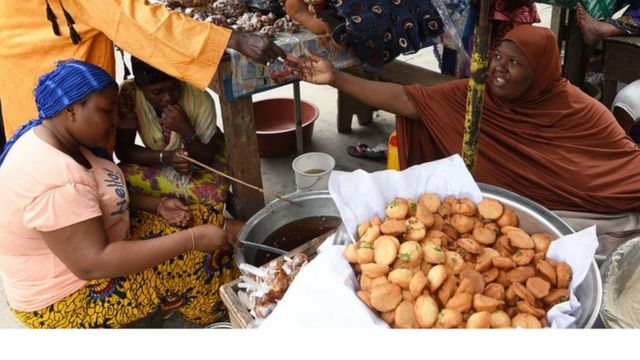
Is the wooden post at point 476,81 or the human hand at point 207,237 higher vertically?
the wooden post at point 476,81

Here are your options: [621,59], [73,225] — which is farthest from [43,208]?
[621,59]

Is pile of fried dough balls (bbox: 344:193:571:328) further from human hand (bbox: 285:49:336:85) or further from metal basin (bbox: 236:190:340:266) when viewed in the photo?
human hand (bbox: 285:49:336:85)

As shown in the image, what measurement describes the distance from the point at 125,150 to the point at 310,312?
6.14ft

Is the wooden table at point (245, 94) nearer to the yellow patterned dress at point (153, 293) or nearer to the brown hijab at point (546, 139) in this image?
the yellow patterned dress at point (153, 293)

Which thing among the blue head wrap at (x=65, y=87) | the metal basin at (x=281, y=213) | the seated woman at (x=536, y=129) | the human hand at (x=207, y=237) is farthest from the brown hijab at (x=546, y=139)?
the blue head wrap at (x=65, y=87)

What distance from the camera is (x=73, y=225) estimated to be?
170cm

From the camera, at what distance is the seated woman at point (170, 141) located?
100 inches

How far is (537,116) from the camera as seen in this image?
2342mm

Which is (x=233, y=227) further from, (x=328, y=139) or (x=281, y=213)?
(x=328, y=139)

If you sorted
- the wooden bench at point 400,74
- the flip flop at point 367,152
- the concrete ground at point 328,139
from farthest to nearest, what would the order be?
1. the flip flop at point 367,152
2. the concrete ground at point 328,139
3. the wooden bench at point 400,74

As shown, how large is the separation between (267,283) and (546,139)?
152 centimetres

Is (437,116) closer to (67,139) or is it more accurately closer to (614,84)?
(67,139)

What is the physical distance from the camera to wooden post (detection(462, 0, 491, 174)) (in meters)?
1.49

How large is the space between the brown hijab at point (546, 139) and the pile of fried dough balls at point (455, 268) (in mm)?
822
